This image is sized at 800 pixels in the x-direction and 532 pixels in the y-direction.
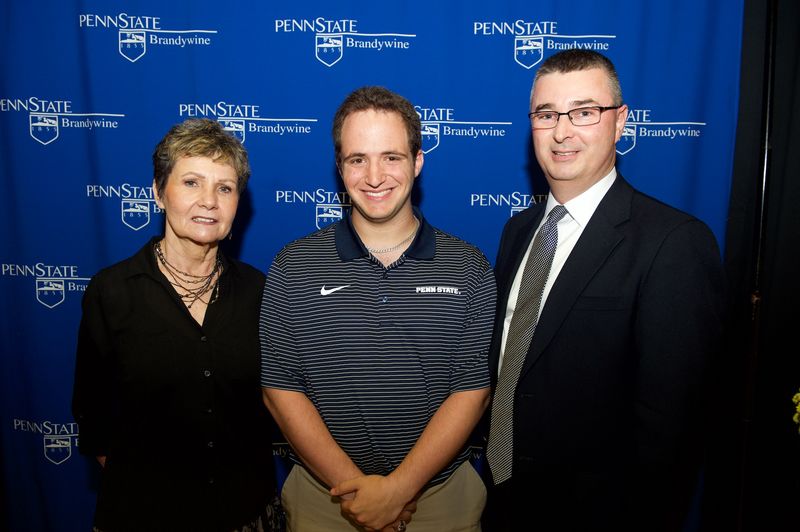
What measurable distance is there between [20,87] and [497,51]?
7.42ft

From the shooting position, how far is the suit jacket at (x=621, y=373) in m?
1.28

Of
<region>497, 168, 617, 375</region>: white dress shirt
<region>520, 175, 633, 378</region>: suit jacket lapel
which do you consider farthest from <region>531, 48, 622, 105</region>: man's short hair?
<region>520, 175, 633, 378</region>: suit jacket lapel

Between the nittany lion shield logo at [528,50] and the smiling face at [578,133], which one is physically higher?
the nittany lion shield logo at [528,50]

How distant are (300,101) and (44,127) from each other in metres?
1.25

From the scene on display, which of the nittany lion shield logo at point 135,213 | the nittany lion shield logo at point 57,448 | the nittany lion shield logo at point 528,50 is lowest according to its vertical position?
the nittany lion shield logo at point 57,448

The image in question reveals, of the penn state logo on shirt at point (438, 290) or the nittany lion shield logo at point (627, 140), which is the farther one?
the nittany lion shield logo at point (627, 140)

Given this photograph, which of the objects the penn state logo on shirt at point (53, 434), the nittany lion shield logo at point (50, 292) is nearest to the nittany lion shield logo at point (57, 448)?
the penn state logo on shirt at point (53, 434)

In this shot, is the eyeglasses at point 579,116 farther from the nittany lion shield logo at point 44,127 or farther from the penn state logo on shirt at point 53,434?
the penn state logo on shirt at point 53,434

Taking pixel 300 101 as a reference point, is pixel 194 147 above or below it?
below

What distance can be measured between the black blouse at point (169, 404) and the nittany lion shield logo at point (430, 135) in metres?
1.24

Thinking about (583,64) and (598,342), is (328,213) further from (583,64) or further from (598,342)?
(598,342)

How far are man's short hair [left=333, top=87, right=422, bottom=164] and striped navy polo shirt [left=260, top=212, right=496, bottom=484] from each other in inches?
12.5

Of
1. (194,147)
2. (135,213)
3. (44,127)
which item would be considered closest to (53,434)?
(135,213)

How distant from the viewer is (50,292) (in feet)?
8.13
